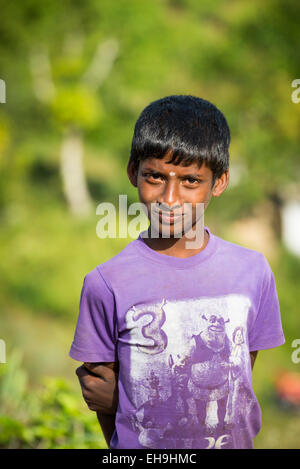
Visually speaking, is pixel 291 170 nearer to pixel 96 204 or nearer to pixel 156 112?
pixel 96 204

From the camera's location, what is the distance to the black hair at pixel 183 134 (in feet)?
4.76

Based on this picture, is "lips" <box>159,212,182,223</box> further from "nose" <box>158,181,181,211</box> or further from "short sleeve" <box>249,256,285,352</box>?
"short sleeve" <box>249,256,285,352</box>

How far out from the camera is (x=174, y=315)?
4.74 feet

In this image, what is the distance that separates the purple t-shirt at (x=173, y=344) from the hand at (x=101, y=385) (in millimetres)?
50

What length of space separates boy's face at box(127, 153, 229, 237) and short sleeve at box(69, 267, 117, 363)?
237mm

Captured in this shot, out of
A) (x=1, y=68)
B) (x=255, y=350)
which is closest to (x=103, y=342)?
(x=255, y=350)

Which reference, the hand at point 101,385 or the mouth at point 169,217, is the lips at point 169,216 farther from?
the hand at point 101,385

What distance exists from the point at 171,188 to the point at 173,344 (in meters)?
0.41

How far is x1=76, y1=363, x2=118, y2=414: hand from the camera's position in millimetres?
1522

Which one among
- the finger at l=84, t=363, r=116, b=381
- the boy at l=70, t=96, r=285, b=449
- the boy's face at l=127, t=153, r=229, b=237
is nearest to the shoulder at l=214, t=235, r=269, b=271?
the boy at l=70, t=96, r=285, b=449

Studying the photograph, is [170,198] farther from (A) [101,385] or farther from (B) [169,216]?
(A) [101,385]

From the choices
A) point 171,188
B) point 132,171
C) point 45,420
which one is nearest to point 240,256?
point 171,188

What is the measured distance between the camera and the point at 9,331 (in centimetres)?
693

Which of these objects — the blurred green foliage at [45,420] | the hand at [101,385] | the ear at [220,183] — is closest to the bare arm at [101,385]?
the hand at [101,385]
